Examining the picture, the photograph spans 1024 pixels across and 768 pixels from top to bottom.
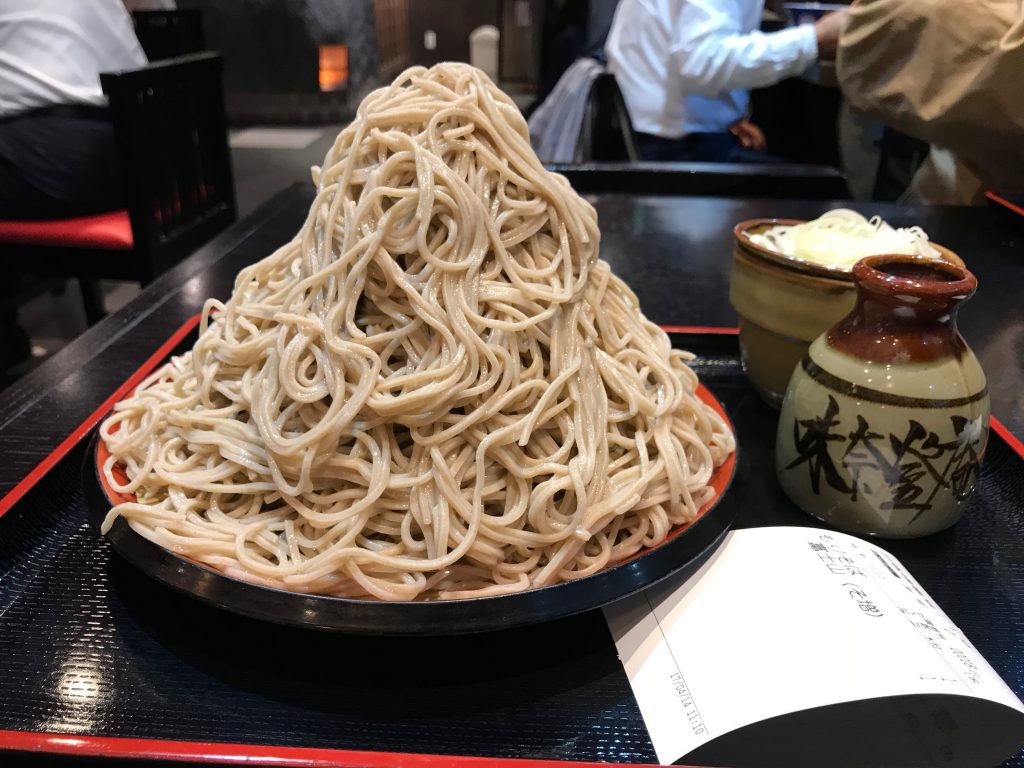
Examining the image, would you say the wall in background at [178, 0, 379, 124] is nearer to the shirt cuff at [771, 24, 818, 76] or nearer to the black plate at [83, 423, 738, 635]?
the shirt cuff at [771, 24, 818, 76]

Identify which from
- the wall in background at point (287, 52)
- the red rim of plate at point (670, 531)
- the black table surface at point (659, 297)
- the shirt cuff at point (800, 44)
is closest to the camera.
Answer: the red rim of plate at point (670, 531)

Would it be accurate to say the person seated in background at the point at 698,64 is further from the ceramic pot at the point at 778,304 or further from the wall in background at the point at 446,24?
the wall in background at the point at 446,24

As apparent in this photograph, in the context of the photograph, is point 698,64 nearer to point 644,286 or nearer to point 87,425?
point 644,286

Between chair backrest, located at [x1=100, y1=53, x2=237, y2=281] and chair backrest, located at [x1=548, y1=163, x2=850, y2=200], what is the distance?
1425 millimetres

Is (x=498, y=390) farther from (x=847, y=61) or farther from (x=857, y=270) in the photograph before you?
(x=847, y=61)

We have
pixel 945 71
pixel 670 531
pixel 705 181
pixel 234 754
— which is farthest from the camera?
pixel 705 181

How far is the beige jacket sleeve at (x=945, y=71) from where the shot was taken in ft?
5.88

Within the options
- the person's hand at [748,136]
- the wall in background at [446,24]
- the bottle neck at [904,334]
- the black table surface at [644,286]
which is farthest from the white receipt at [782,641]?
the wall in background at [446,24]

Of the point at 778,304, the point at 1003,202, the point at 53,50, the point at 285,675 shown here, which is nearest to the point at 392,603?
the point at 285,675

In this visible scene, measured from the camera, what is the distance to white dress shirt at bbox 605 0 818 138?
9.84 feet

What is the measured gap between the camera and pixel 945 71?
1.92 metres

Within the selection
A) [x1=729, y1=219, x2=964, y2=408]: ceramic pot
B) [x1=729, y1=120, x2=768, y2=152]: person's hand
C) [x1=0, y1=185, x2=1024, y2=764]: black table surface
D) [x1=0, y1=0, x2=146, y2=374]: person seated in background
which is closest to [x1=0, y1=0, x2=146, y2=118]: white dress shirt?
[x1=0, y1=0, x2=146, y2=374]: person seated in background

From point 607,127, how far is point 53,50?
2108 millimetres

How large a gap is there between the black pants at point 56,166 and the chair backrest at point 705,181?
5.22ft
